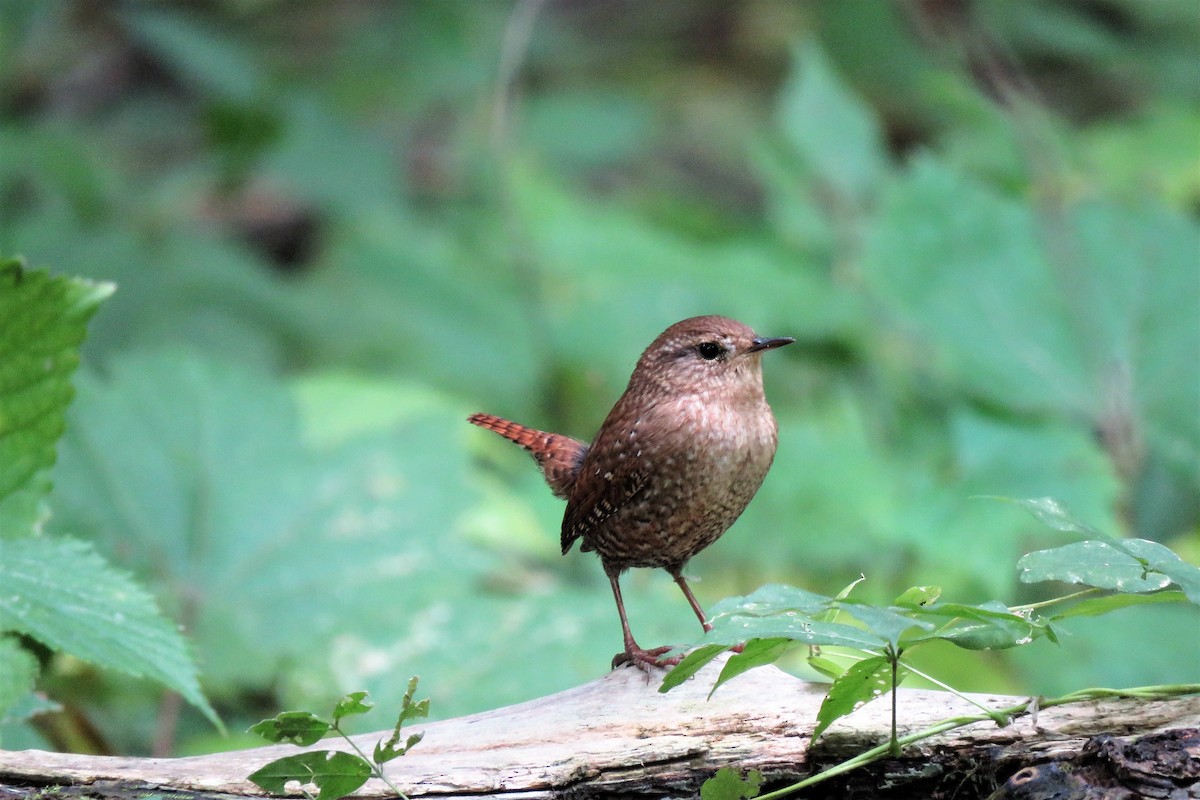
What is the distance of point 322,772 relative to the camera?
1870mm

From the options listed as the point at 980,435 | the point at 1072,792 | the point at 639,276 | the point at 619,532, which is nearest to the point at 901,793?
the point at 1072,792

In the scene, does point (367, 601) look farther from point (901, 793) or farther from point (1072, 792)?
point (1072, 792)

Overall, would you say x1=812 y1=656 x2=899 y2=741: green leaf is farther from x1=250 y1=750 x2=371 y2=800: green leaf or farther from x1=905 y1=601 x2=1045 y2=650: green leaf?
x1=250 y1=750 x2=371 y2=800: green leaf

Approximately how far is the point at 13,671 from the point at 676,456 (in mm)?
1315

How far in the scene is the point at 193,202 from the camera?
24.5ft

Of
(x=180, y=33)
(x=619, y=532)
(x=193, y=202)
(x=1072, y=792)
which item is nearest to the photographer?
(x=1072, y=792)

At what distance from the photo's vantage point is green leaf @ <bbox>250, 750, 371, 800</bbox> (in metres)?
1.84

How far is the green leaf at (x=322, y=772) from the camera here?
Result: 184cm

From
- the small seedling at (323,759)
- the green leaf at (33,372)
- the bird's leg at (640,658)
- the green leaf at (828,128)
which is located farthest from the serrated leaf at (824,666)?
the green leaf at (828,128)

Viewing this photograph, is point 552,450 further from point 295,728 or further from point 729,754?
point 295,728

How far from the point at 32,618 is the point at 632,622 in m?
1.75

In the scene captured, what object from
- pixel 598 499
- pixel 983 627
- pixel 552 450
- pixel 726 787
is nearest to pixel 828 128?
pixel 552 450

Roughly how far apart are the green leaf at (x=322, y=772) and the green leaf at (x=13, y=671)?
405mm

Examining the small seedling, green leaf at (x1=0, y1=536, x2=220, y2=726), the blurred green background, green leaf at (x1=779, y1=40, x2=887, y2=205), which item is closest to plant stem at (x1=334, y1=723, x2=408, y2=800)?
the small seedling
